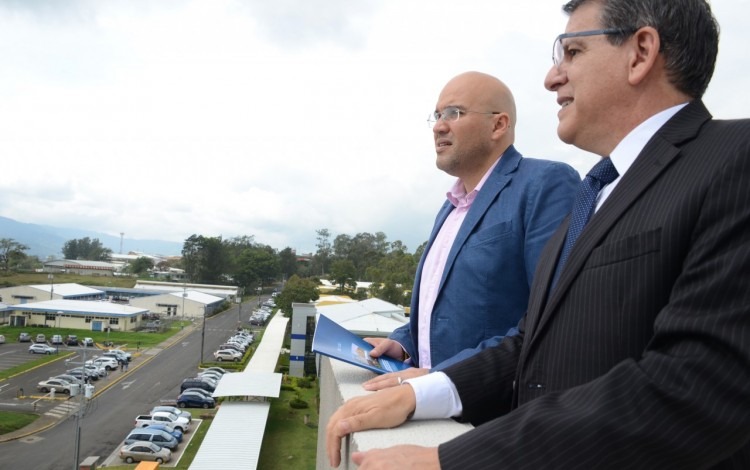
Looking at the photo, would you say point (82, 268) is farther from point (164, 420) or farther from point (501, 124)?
point (501, 124)

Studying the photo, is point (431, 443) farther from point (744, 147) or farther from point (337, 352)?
point (744, 147)

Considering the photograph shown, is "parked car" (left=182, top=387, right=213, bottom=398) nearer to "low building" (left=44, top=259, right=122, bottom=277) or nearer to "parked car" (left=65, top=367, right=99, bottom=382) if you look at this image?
"parked car" (left=65, top=367, right=99, bottom=382)

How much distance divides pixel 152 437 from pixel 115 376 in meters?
9.19

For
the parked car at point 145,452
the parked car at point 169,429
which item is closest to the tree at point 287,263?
the parked car at point 169,429

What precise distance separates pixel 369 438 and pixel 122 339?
1258 inches

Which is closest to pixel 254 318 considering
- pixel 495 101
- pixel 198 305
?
pixel 198 305

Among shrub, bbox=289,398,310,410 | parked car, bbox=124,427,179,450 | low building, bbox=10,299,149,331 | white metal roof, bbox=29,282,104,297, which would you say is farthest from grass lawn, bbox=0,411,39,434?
white metal roof, bbox=29,282,104,297

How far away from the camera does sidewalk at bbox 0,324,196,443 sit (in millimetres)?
14449

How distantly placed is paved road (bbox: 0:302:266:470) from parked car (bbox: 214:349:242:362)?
1022 millimetres

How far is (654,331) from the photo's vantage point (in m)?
0.81

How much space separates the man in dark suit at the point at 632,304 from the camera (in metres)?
A: 0.70

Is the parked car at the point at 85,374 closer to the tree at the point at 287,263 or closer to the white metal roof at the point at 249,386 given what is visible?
the white metal roof at the point at 249,386

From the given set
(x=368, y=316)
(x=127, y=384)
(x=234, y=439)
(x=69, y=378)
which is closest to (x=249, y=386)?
(x=234, y=439)

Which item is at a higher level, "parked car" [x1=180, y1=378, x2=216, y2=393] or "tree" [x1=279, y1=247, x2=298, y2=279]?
"tree" [x1=279, y1=247, x2=298, y2=279]
